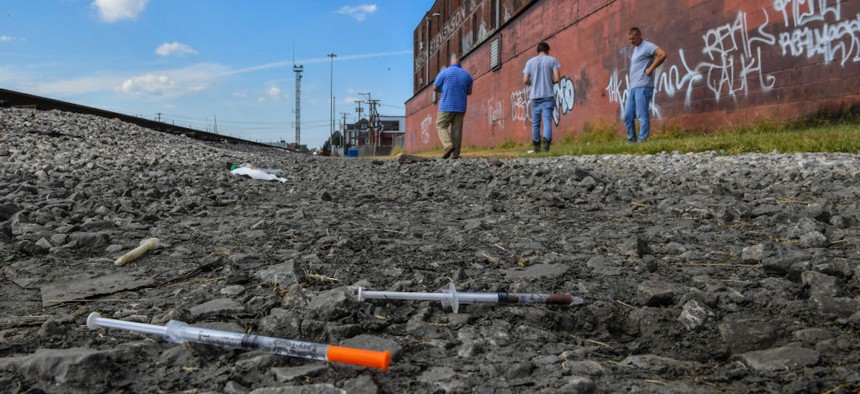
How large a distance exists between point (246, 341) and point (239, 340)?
0.02 m

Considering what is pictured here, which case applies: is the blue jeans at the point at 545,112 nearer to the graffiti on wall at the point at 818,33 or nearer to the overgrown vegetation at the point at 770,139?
the overgrown vegetation at the point at 770,139

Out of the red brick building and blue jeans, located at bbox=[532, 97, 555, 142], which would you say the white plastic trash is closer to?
blue jeans, located at bbox=[532, 97, 555, 142]

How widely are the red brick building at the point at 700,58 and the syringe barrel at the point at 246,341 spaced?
29.8 feet

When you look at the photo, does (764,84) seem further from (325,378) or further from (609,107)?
(325,378)

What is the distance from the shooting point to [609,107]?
14.1 metres

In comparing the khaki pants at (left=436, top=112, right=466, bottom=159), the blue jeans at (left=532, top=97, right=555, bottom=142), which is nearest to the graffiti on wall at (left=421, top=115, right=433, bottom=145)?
the blue jeans at (left=532, top=97, right=555, bottom=142)

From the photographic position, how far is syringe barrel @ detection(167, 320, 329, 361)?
134cm

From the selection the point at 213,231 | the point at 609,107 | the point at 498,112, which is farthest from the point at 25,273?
the point at 498,112

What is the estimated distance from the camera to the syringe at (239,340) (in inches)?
49.1

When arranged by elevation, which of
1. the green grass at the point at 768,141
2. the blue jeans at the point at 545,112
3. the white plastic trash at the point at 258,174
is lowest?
the white plastic trash at the point at 258,174

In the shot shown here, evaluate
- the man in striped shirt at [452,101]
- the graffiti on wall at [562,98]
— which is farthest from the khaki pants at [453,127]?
the graffiti on wall at [562,98]

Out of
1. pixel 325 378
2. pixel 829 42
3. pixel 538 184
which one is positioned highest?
pixel 829 42

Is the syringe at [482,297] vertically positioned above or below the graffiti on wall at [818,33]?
below

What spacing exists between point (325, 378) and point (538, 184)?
3770 millimetres
